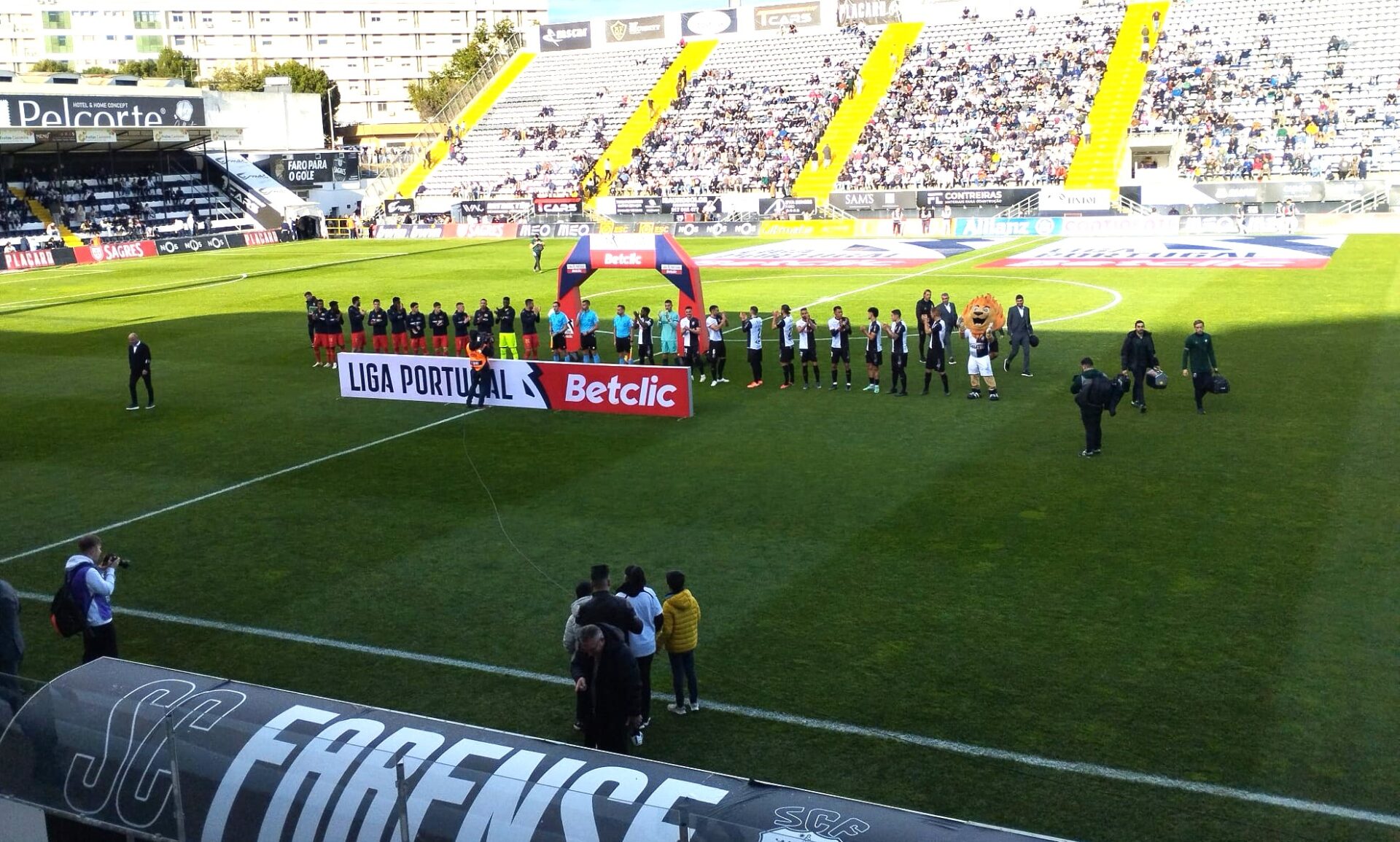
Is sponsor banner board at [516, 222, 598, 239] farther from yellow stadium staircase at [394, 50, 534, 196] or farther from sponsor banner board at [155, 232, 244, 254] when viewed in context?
sponsor banner board at [155, 232, 244, 254]

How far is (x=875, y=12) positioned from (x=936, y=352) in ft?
200

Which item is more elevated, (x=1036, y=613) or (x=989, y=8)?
(x=989, y=8)

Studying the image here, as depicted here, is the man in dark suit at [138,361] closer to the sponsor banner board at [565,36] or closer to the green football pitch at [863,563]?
the green football pitch at [863,563]

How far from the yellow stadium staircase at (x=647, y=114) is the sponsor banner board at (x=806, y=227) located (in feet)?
42.8

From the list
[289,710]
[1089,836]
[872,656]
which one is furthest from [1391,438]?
[289,710]

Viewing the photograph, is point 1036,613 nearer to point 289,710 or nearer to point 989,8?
point 289,710

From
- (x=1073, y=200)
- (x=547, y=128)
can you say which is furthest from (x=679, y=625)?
(x=547, y=128)

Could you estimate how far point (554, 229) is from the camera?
64500mm

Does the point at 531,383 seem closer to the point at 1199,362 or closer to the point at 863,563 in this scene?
the point at 863,563

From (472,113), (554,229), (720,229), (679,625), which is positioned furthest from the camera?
(472,113)

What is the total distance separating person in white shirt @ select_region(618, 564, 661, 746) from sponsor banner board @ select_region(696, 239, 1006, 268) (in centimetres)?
3471

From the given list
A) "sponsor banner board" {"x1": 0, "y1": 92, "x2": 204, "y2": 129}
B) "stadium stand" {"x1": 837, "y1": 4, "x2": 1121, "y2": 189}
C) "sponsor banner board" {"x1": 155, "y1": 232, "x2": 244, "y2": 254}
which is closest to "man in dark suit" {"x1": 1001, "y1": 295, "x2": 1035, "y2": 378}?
"stadium stand" {"x1": 837, "y1": 4, "x2": 1121, "y2": 189}

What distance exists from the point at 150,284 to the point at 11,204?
21.0m

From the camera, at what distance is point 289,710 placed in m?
7.49
